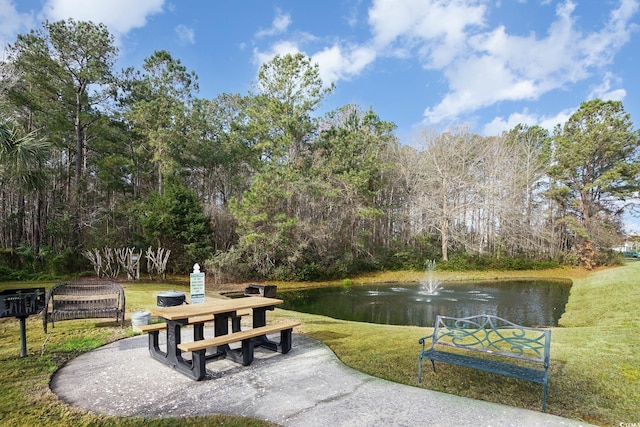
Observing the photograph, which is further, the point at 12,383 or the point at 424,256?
the point at 424,256

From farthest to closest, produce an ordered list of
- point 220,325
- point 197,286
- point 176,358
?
point 197,286
point 220,325
point 176,358

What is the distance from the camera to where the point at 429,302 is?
10914 mm

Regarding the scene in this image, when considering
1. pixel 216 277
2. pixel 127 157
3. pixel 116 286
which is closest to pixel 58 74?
pixel 127 157

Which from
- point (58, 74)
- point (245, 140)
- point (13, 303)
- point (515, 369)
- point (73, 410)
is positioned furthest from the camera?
point (245, 140)

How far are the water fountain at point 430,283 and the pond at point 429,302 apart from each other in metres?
0.05

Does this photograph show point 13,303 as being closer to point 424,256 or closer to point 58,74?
point 58,74

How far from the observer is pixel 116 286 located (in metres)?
5.77

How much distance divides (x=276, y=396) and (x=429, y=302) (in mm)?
8950

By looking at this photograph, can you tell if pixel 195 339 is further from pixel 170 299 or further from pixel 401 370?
pixel 401 370

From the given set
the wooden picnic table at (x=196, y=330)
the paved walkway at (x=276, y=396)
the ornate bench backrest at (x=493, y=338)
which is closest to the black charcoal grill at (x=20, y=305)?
the paved walkway at (x=276, y=396)

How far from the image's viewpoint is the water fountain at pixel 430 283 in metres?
13.4

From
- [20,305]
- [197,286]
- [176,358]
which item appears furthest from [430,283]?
[20,305]

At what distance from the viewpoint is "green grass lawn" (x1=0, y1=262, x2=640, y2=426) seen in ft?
8.84

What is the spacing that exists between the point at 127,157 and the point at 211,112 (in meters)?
5.25
